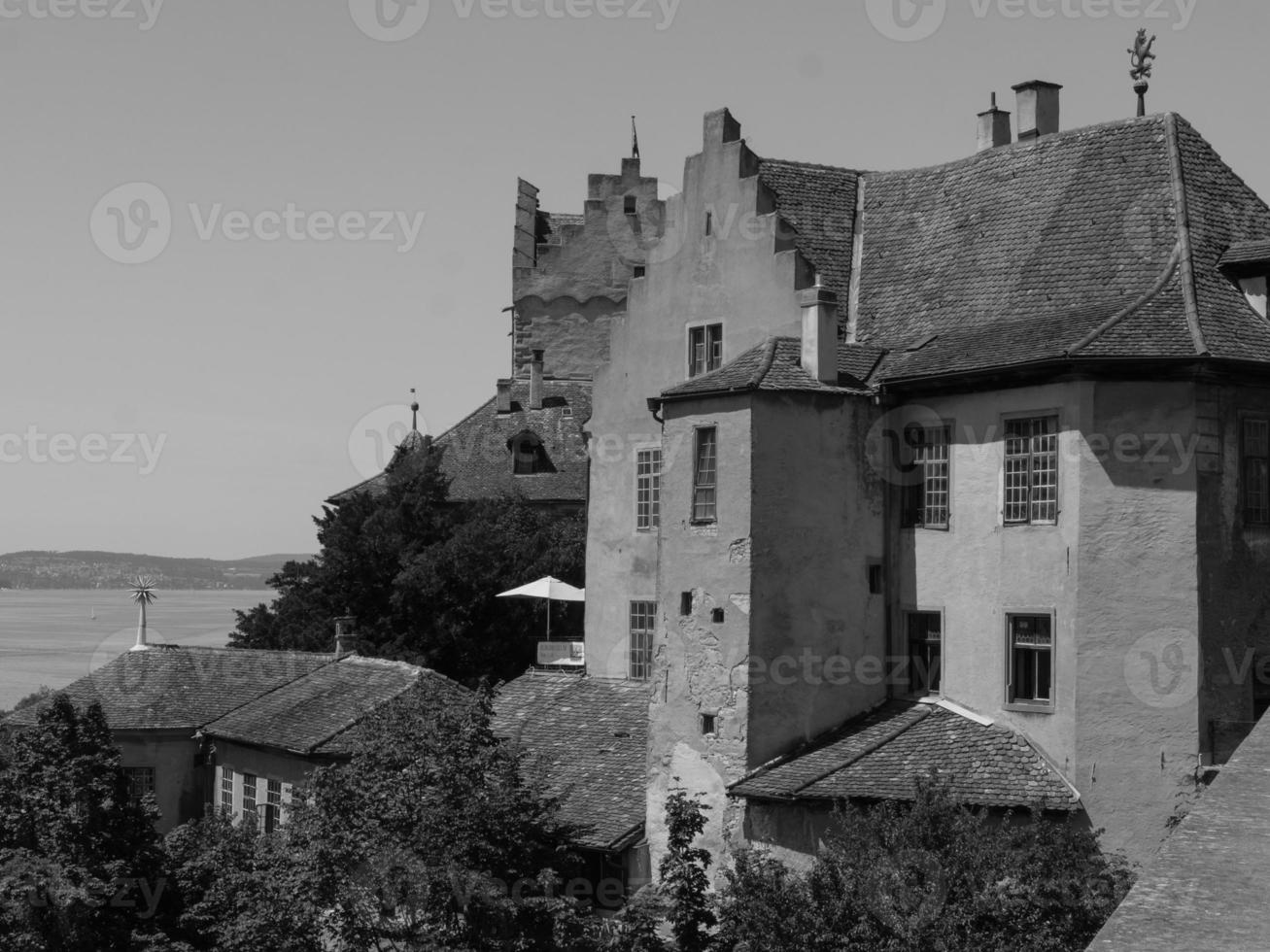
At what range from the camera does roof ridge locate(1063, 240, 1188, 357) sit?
29.7m

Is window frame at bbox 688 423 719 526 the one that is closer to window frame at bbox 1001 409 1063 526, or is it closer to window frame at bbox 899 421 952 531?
window frame at bbox 899 421 952 531

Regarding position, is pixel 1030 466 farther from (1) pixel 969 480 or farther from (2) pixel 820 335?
(2) pixel 820 335

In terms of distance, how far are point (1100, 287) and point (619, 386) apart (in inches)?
440

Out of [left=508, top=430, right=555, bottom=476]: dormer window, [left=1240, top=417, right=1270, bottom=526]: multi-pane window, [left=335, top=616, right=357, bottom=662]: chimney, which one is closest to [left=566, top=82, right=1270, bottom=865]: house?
[left=1240, top=417, right=1270, bottom=526]: multi-pane window

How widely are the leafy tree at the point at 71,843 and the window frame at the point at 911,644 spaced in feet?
44.6

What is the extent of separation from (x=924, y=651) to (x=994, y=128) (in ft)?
37.1

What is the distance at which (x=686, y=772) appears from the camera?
1289 inches

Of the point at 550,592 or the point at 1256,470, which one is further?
the point at 550,592

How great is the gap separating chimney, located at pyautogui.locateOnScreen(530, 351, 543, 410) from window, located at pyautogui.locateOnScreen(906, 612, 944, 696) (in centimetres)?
3400

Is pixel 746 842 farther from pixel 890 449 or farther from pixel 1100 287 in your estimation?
pixel 1100 287

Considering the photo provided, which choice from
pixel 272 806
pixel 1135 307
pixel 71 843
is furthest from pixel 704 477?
pixel 272 806

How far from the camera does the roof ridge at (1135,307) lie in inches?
1170

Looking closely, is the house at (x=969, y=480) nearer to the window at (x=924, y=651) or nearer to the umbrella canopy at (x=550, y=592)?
the window at (x=924, y=651)

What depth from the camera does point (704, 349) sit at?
36.8 metres
